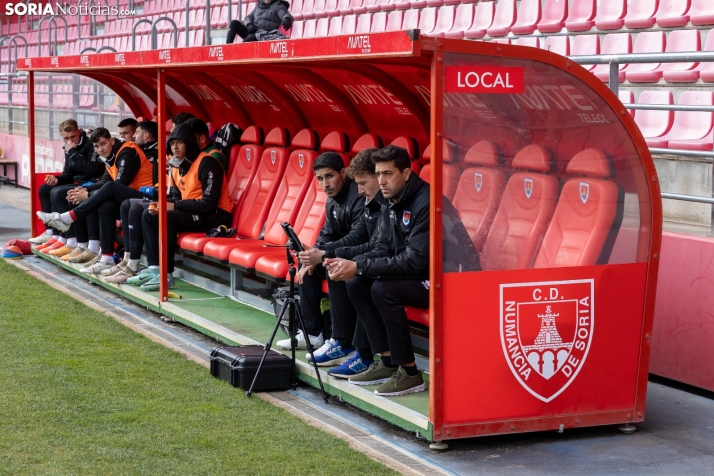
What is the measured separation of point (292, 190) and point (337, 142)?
0.83 meters

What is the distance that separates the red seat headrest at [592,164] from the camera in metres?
5.22

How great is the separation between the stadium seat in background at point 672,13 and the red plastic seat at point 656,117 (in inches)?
29.1

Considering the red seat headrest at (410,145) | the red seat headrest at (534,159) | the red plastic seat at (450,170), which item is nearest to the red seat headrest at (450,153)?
the red plastic seat at (450,170)

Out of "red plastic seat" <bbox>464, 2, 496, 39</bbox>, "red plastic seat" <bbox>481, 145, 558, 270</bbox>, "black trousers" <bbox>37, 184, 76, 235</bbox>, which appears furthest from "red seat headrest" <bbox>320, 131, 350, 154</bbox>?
"red plastic seat" <bbox>464, 2, 496, 39</bbox>

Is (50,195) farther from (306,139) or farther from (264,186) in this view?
(306,139)

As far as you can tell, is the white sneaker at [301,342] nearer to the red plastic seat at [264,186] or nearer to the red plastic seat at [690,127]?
the red plastic seat at [264,186]

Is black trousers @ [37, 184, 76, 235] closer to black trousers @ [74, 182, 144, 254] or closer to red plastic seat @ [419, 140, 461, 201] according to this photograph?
black trousers @ [74, 182, 144, 254]

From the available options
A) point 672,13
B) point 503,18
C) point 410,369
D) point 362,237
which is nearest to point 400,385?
point 410,369

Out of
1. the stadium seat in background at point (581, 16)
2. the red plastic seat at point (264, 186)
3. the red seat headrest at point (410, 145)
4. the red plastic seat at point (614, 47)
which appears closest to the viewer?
the red seat headrest at point (410, 145)

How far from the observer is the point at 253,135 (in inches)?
370

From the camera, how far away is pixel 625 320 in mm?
5258

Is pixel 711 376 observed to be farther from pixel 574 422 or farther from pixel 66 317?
pixel 66 317

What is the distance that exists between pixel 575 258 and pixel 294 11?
38.7 feet

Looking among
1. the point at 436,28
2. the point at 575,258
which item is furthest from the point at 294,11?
the point at 575,258
